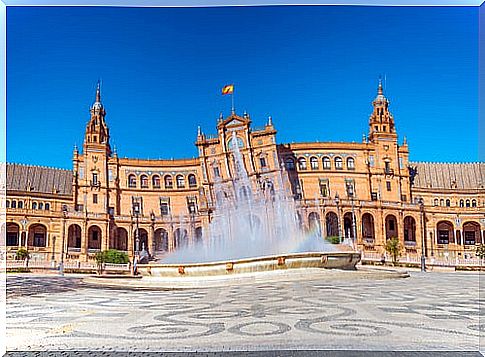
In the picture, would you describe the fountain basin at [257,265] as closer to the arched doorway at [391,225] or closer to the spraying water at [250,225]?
the spraying water at [250,225]

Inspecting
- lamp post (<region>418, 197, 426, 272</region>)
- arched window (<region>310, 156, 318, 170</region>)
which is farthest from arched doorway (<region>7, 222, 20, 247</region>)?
lamp post (<region>418, 197, 426, 272</region>)

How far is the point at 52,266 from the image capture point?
9609mm

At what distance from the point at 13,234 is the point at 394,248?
6.88 metres

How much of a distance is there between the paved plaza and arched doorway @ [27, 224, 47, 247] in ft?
5.77

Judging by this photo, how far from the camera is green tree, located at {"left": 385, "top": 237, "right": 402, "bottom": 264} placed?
1065 centimetres

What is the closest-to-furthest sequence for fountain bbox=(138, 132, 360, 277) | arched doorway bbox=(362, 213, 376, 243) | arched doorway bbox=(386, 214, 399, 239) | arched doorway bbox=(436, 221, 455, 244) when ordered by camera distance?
1. fountain bbox=(138, 132, 360, 277)
2. arched doorway bbox=(436, 221, 455, 244)
3. arched doorway bbox=(386, 214, 399, 239)
4. arched doorway bbox=(362, 213, 376, 243)

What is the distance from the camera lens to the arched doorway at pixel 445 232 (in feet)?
33.0

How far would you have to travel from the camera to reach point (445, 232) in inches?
404

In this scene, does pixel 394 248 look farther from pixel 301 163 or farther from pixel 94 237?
pixel 94 237

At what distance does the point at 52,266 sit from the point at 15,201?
143 centimetres

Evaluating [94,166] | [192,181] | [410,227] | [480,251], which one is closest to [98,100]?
[94,166]

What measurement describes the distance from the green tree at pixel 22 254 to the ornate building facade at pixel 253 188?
0.12 meters

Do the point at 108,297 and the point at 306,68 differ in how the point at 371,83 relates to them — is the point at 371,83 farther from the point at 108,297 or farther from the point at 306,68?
the point at 108,297

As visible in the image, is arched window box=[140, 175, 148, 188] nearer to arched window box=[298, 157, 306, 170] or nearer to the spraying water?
the spraying water
